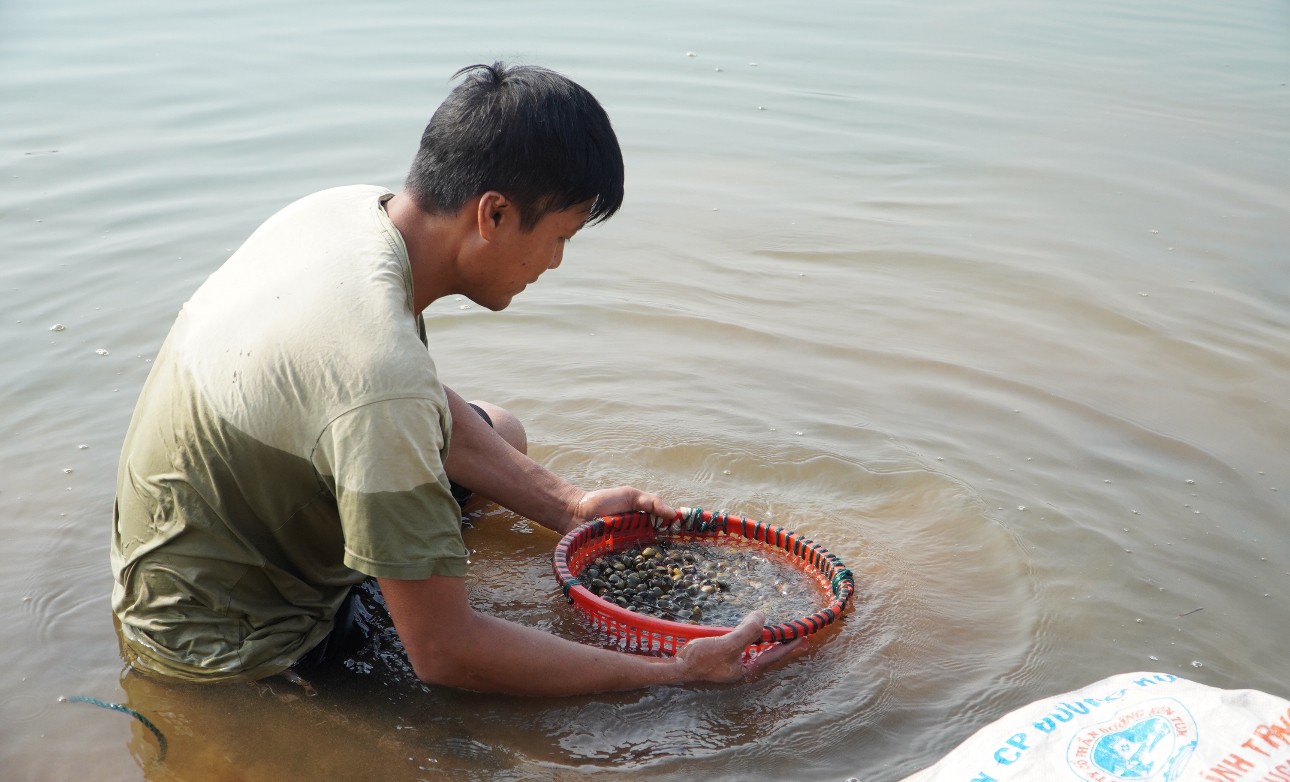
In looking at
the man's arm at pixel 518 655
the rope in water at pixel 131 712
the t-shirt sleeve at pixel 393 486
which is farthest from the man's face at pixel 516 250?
the rope in water at pixel 131 712

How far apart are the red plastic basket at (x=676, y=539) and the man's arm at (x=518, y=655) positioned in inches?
2.8

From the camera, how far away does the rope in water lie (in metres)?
2.69

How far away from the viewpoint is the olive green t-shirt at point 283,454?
2.22 m

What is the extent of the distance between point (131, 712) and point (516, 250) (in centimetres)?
146

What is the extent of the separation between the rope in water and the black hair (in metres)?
1.39

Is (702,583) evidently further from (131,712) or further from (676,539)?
(131,712)

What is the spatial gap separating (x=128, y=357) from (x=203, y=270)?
0.90 metres

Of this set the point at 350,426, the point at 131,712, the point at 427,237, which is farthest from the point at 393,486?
Result: the point at 131,712

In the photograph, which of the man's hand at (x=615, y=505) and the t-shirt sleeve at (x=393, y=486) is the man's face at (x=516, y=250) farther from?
the man's hand at (x=615, y=505)

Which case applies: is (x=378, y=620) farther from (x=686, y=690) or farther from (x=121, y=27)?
(x=121, y=27)

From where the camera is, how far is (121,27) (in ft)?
33.7

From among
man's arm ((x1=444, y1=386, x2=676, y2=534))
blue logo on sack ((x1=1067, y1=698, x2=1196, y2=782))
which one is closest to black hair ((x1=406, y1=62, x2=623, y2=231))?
man's arm ((x1=444, y1=386, x2=676, y2=534))

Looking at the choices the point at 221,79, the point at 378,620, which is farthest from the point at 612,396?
the point at 221,79

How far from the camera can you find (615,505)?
3.47 m
